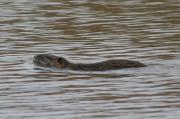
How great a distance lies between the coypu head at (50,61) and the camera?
15781 mm

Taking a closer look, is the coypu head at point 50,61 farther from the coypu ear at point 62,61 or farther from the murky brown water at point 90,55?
the murky brown water at point 90,55

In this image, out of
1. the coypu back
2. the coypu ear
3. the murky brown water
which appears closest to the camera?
the murky brown water

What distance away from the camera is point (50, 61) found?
1591 centimetres

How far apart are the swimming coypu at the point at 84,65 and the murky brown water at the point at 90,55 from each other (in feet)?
0.37

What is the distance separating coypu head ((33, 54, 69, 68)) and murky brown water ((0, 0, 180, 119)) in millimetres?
157

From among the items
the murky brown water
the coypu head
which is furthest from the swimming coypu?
the murky brown water

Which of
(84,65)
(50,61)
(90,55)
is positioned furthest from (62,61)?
(90,55)

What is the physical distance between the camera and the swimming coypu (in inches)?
603

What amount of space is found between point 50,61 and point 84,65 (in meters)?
0.71

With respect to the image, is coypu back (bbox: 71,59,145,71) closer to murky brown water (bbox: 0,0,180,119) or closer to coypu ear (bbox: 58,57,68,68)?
murky brown water (bbox: 0,0,180,119)

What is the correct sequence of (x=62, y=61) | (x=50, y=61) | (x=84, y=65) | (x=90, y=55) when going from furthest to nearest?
Result: (x=90, y=55), (x=50, y=61), (x=62, y=61), (x=84, y=65)

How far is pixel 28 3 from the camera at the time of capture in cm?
2330

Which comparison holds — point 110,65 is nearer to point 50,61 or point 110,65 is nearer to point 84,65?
point 84,65

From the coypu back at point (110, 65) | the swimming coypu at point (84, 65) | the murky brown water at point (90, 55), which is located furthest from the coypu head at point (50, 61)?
the coypu back at point (110, 65)
